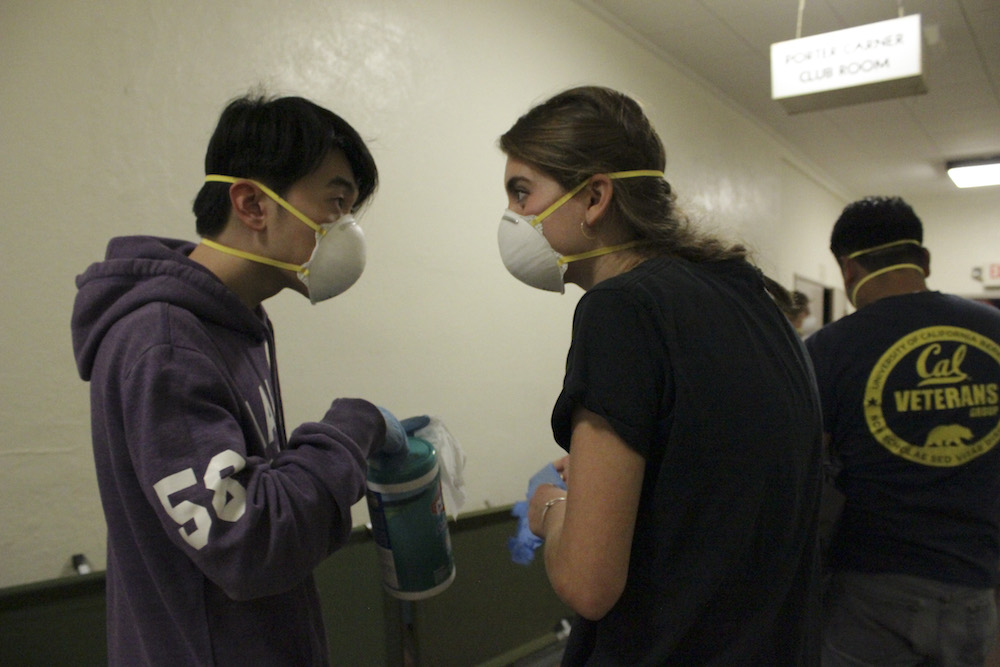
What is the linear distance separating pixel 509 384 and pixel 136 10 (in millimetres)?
1824

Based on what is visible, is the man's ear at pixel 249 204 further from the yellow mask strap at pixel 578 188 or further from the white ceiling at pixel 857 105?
the white ceiling at pixel 857 105

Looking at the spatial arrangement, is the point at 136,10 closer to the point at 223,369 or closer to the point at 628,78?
the point at 223,369

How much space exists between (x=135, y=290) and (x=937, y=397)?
171cm

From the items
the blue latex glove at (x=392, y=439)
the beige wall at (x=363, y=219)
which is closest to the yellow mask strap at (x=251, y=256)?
the blue latex glove at (x=392, y=439)

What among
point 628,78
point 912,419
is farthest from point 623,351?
point 628,78

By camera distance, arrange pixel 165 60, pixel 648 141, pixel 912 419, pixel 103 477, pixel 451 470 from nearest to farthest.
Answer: pixel 103 477, pixel 648 141, pixel 451 470, pixel 912 419, pixel 165 60

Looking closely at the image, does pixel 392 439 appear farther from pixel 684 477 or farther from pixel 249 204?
pixel 684 477

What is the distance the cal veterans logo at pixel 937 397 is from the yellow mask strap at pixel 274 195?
135 centimetres

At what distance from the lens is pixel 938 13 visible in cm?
364

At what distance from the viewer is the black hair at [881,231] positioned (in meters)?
1.74

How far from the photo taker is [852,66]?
8.93 feet

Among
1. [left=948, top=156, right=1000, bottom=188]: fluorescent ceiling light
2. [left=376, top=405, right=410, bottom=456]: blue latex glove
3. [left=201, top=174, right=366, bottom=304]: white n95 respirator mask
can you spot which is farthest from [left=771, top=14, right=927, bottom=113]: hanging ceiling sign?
[left=948, top=156, right=1000, bottom=188]: fluorescent ceiling light

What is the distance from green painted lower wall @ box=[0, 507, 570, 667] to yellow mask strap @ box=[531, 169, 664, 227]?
2.96ft

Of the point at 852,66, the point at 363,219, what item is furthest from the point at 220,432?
the point at 852,66
